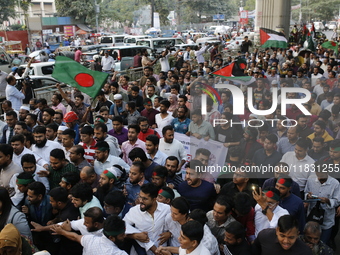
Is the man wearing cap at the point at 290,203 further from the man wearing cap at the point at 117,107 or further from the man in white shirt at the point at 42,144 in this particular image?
the man wearing cap at the point at 117,107

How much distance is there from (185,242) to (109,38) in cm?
2698

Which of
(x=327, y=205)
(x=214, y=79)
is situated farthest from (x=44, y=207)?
→ (x=214, y=79)

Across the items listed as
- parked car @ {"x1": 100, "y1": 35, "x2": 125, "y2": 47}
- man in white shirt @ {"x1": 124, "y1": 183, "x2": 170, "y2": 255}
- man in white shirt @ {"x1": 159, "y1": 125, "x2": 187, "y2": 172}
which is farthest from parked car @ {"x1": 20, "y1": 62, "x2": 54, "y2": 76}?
parked car @ {"x1": 100, "y1": 35, "x2": 125, "y2": 47}

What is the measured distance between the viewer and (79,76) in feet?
23.0

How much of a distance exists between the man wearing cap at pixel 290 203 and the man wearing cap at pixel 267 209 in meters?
0.21

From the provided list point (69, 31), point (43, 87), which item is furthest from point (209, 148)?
point (69, 31)

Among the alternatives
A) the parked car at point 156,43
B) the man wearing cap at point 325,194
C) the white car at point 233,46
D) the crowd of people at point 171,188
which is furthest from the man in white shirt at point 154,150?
the white car at point 233,46

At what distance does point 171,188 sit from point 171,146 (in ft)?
4.74

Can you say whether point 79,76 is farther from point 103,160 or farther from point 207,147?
point 207,147

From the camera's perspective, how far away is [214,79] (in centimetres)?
990

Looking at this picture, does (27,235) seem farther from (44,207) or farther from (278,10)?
(278,10)

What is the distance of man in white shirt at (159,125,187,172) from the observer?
5.69m

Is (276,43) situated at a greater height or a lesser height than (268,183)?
greater

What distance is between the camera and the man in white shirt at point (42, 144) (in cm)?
555
